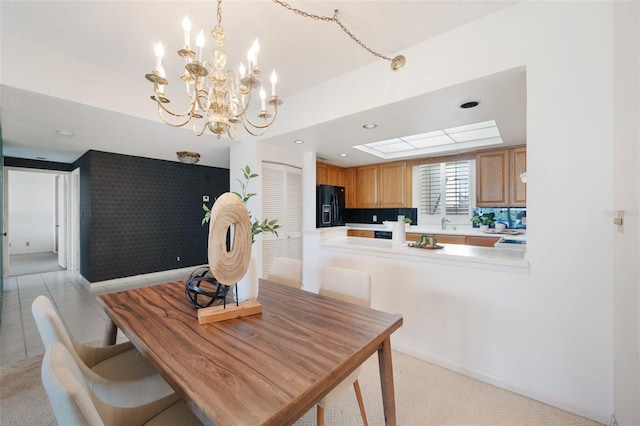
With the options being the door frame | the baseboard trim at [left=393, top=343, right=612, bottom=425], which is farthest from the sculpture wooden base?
the door frame

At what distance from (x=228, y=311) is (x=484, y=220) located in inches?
168

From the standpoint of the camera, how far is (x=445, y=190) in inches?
183

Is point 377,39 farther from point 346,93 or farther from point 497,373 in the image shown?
point 497,373

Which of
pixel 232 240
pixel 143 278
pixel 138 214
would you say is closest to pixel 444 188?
pixel 232 240

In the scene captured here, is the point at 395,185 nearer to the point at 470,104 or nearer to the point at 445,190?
the point at 445,190

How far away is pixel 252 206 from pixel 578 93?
126 inches

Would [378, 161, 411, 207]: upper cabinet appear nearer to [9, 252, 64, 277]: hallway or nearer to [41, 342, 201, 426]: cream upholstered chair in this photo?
[41, 342, 201, 426]: cream upholstered chair

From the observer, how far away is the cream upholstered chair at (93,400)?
608 millimetres

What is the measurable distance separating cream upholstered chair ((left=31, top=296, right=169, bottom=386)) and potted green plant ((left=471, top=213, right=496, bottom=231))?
14.7 ft

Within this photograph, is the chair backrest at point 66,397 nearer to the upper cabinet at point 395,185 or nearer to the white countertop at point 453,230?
the white countertop at point 453,230

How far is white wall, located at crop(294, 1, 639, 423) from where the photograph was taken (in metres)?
1.45

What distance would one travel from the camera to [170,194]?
199 inches

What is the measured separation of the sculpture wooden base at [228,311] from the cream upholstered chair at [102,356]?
38 centimetres

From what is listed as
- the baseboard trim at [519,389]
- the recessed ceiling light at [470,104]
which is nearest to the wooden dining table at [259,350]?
the baseboard trim at [519,389]
